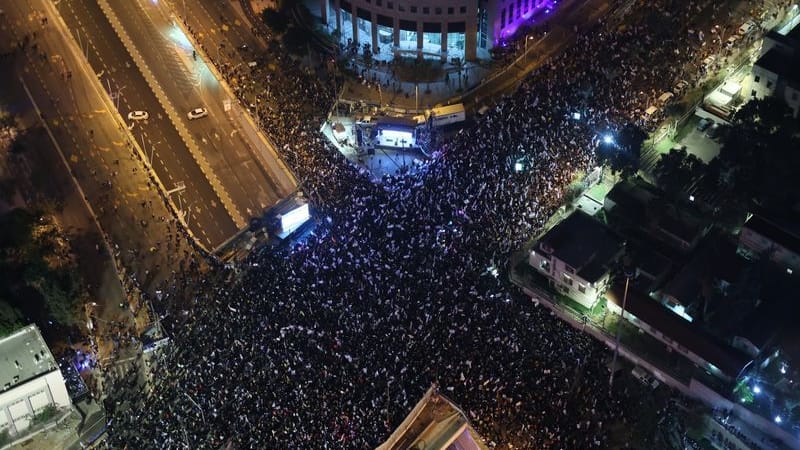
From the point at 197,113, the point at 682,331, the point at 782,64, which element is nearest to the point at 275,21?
the point at 197,113

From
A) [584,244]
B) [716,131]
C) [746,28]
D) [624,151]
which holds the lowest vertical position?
[584,244]

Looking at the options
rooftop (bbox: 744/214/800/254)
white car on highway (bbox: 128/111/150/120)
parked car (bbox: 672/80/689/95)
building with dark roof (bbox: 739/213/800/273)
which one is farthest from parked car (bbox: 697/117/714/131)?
white car on highway (bbox: 128/111/150/120)

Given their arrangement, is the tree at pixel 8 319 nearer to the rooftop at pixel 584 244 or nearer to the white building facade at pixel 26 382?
the white building facade at pixel 26 382

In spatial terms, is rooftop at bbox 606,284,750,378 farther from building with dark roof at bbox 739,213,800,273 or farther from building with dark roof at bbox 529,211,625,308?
building with dark roof at bbox 739,213,800,273

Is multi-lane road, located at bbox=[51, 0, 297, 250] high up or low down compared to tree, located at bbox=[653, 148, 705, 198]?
up

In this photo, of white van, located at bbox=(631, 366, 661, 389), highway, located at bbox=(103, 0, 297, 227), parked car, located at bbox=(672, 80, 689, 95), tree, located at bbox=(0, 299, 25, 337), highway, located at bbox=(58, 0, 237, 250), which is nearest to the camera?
white van, located at bbox=(631, 366, 661, 389)

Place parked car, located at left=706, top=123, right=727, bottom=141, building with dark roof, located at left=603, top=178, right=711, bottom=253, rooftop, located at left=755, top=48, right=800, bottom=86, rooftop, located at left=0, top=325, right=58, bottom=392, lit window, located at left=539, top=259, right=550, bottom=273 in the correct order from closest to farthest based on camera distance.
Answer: rooftop, located at left=0, top=325, right=58, bottom=392, lit window, located at left=539, top=259, right=550, bottom=273, building with dark roof, located at left=603, top=178, right=711, bottom=253, parked car, located at left=706, top=123, right=727, bottom=141, rooftop, located at left=755, top=48, right=800, bottom=86

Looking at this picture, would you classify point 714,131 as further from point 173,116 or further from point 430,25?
point 173,116
